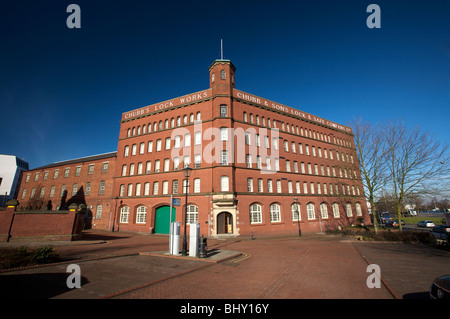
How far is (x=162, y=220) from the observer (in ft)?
89.6

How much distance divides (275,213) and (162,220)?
15.9 m

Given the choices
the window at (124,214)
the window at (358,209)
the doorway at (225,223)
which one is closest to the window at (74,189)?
the window at (124,214)

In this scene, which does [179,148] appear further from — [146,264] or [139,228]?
[146,264]

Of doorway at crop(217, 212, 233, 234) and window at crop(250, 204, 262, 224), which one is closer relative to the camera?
doorway at crop(217, 212, 233, 234)

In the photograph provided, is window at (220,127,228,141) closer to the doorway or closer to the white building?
the doorway

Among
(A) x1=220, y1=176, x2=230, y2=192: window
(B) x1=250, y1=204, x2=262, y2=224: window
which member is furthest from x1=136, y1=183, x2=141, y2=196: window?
(B) x1=250, y1=204, x2=262, y2=224: window

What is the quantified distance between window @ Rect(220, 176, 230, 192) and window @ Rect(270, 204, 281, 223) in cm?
754

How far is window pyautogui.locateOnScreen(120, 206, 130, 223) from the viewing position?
29.4 m

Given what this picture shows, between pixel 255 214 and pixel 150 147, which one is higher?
pixel 150 147

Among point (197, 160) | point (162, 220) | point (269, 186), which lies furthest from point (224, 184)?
point (162, 220)

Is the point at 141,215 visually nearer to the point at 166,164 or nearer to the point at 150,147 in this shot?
the point at 166,164

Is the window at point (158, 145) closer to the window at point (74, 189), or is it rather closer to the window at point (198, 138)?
the window at point (198, 138)

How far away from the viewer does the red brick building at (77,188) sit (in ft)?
106
